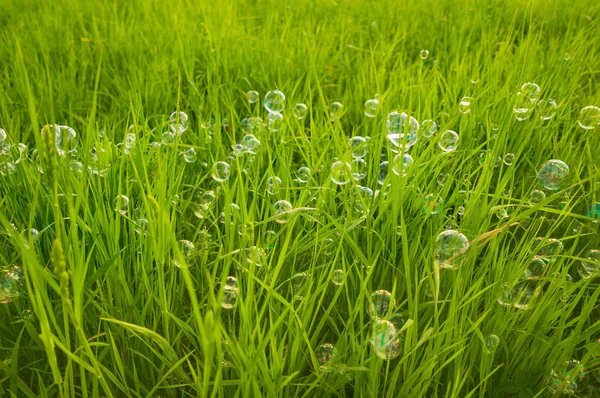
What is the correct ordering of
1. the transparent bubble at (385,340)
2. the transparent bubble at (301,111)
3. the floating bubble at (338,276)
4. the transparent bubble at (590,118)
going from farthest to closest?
the transparent bubble at (301,111), the transparent bubble at (590,118), the floating bubble at (338,276), the transparent bubble at (385,340)

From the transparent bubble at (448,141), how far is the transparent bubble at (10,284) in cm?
139

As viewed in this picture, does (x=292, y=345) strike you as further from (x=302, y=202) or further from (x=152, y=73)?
(x=152, y=73)

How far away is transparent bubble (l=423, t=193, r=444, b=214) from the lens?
144 centimetres

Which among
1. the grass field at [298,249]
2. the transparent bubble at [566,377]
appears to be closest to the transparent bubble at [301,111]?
the grass field at [298,249]

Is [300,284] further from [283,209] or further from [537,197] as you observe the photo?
[537,197]

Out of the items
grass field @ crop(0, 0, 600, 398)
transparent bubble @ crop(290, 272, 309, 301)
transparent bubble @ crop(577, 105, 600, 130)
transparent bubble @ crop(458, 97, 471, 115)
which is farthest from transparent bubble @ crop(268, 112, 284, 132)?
transparent bubble @ crop(577, 105, 600, 130)

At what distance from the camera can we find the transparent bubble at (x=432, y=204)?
144cm

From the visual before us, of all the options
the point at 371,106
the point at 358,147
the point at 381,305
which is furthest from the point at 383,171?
the point at 381,305

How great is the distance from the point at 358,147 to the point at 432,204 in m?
0.42

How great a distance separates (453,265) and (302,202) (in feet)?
1.76

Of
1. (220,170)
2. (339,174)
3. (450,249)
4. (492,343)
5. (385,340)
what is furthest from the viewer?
(220,170)

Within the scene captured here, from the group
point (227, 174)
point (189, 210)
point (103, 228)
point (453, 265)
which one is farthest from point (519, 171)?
point (103, 228)

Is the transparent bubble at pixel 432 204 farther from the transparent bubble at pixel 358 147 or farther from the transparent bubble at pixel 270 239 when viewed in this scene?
the transparent bubble at pixel 270 239

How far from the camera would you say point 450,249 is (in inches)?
50.0
